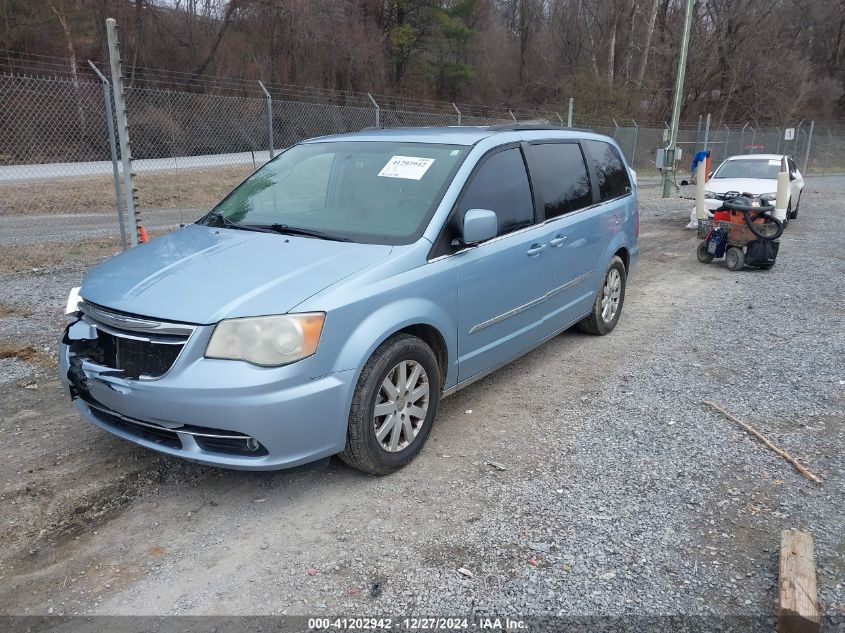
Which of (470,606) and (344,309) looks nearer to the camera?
(470,606)

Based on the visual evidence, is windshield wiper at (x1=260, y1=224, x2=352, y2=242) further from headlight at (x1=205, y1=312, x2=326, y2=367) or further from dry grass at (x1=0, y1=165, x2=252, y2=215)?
dry grass at (x1=0, y1=165, x2=252, y2=215)

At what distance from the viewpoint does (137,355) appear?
3.21 metres

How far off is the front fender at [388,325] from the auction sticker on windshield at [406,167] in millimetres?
960

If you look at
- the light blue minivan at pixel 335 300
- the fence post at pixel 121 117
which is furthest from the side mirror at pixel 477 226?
the fence post at pixel 121 117

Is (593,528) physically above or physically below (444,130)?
below

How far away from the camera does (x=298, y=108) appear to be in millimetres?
21391

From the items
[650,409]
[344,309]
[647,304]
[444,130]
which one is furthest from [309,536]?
[647,304]

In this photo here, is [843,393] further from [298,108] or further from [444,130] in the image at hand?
[298,108]

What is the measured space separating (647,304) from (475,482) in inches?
185

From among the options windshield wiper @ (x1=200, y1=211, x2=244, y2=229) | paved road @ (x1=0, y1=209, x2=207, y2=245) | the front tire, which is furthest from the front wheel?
paved road @ (x1=0, y1=209, x2=207, y2=245)

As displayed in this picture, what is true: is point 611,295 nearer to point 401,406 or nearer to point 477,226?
point 477,226

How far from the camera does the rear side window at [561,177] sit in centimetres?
491

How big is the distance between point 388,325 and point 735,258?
7.67 metres

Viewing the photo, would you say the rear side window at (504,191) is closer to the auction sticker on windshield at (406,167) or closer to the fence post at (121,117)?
the auction sticker on windshield at (406,167)
